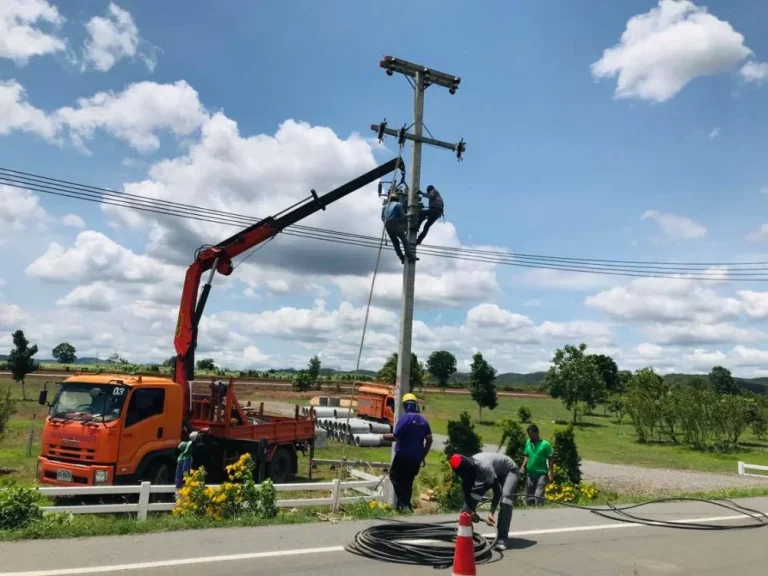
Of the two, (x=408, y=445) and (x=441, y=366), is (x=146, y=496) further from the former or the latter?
(x=441, y=366)

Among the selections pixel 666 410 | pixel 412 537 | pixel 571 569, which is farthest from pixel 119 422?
pixel 666 410

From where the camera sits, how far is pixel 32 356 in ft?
138

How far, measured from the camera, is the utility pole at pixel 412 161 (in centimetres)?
1184

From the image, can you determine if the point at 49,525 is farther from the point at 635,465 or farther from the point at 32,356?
the point at 32,356

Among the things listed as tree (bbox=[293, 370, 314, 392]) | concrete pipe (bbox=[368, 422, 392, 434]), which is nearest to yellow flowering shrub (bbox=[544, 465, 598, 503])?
concrete pipe (bbox=[368, 422, 392, 434])

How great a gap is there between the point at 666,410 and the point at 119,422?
3070 centimetres

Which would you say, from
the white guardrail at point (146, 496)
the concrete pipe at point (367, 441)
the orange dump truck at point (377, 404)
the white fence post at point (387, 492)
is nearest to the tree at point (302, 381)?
the orange dump truck at point (377, 404)

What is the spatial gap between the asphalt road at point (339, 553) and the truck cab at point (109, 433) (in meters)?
4.05

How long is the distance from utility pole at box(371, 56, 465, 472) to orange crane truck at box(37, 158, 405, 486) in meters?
0.61

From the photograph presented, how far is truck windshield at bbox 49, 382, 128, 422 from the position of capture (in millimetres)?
11734

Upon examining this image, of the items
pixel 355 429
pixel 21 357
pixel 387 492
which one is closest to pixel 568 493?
pixel 387 492

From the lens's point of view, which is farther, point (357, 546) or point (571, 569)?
point (357, 546)

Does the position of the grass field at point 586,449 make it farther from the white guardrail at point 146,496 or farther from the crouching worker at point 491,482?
the crouching worker at point 491,482

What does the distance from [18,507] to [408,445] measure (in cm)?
529
